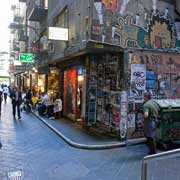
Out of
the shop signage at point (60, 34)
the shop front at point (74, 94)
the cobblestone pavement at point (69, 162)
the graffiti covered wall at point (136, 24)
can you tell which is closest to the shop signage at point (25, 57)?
the shop front at point (74, 94)

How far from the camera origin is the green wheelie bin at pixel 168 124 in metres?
9.43

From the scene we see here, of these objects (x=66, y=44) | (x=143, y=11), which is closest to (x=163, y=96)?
(x=143, y=11)

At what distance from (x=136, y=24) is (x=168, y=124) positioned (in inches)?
160

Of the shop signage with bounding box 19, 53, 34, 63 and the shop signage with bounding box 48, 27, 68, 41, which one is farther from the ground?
the shop signage with bounding box 48, 27, 68, 41

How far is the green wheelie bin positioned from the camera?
30.9 ft

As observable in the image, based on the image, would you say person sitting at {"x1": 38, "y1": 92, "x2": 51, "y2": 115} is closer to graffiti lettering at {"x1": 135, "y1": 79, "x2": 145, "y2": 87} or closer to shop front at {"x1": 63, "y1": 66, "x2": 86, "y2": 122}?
shop front at {"x1": 63, "y1": 66, "x2": 86, "y2": 122}

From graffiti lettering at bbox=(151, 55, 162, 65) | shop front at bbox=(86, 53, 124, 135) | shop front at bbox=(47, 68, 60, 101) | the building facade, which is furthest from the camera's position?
shop front at bbox=(47, 68, 60, 101)

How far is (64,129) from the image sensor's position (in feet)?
42.2

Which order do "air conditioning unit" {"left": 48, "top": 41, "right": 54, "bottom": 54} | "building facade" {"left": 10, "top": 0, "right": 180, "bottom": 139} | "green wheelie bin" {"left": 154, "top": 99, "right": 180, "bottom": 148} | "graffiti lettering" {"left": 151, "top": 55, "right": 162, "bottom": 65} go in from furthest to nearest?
"air conditioning unit" {"left": 48, "top": 41, "right": 54, "bottom": 54} → "graffiti lettering" {"left": 151, "top": 55, "right": 162, "bottom": 65} → "building facade" {"left": 10, "top": 0, "right": 180, "bottom": 139} → "green wheelie bin" {"left": 154, "top": 99, "right": 180, "bottom": 148}

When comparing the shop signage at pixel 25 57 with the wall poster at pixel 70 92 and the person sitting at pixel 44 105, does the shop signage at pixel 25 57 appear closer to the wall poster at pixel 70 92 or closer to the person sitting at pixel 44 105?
the person sitting at pixel 44 105

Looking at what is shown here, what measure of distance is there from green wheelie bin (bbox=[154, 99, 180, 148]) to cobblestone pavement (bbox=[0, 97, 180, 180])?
2.31 ft

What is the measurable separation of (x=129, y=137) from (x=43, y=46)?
10906mm

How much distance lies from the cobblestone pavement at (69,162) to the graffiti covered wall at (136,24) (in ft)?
12.9

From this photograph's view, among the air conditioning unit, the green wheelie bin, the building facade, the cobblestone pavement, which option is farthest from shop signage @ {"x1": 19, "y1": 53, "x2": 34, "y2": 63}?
the green wheelie bin
